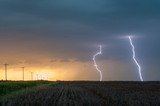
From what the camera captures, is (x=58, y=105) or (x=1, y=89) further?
(x=1, y=89)

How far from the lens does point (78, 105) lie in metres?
31.9

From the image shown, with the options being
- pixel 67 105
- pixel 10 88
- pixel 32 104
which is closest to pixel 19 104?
pixel 32 104

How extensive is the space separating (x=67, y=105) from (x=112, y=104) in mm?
2613

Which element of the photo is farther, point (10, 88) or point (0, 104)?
point (10, 88)

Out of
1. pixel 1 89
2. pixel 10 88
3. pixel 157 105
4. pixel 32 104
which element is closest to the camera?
pixel 157 105

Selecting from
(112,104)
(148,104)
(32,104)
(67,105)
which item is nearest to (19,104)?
(32,104)

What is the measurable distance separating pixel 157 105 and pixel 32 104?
754cm

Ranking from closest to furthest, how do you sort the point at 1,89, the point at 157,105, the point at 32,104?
the point at 157,105, the point at 32,104, the point at 1,89

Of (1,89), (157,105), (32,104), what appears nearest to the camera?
(157,105)

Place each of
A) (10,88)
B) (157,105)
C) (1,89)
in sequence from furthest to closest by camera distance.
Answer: (10,88) → (1,89) → (157,105)

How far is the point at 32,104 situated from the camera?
110 feet

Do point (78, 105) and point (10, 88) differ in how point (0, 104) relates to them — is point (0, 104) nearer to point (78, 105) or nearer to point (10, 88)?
point (78, 105)

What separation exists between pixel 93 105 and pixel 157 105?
11.9 feet

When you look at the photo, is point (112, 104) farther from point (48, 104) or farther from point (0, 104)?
point (0, 104)
